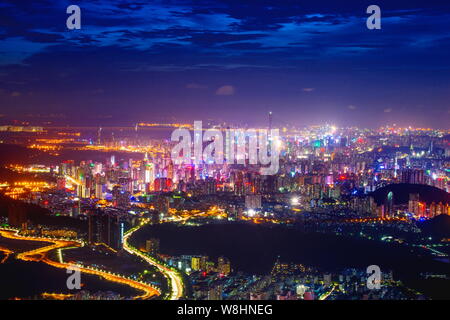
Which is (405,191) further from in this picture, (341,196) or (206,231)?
(206,231)

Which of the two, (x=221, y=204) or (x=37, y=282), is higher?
(x=221, y=204)

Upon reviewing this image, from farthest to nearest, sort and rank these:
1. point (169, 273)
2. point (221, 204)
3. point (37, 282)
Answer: point (221, 204) < point (169, 273) < point (37, 282)

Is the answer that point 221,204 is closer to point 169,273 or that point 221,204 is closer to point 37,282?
point 169,273

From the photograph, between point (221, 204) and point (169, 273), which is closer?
point (169, 273)

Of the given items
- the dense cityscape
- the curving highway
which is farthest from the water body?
the curving highway

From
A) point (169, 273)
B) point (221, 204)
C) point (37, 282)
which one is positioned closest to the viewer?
point (37, 282)

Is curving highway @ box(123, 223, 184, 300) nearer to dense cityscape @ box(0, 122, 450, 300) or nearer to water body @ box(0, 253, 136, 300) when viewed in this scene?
dense cityscape @ box(0, 122, 450, 300)

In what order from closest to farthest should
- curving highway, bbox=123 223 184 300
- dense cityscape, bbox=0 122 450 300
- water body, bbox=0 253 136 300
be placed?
water body, bbox=0 253 136 300 → curving highway, bbox=123 223 184 300 → dense cityscape, bbox=0 122 450 300

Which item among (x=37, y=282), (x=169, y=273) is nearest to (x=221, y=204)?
(x=169, y=273)

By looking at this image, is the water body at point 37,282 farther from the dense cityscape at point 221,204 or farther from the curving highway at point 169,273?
the curving highway at point 169,273

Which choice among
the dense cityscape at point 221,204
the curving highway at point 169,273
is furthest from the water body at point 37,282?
the curving highway at point 169,273

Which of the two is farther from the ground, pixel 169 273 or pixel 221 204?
pixel 221 204
